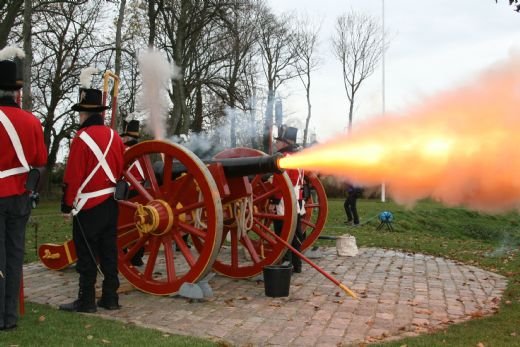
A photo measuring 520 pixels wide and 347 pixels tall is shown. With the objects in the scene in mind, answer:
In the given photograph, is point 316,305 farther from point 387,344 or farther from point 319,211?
point 319,211

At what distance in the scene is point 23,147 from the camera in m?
4.84

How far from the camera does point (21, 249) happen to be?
4902mm

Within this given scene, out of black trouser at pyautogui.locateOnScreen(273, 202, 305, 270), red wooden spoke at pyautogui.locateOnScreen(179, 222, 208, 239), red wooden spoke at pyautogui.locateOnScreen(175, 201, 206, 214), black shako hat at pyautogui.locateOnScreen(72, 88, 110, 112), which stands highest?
black shako hat at pyautogui.locateOnScreen(72, 88, 110, 112)

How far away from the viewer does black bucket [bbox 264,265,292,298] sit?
6.11m

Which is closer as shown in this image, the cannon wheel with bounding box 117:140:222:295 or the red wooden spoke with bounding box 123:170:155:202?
the cannon wheel with bounding box 117:140:222:295

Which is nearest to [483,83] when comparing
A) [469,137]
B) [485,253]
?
[469,137]

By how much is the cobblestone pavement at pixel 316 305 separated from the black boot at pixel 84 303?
0.13m

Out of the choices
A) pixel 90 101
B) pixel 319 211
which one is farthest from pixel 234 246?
pixel 90 101

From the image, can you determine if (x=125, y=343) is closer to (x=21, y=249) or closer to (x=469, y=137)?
(x=21, y=249)

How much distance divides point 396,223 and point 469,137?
38.0 ft

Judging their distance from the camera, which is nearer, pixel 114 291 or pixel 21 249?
pixel 21 249

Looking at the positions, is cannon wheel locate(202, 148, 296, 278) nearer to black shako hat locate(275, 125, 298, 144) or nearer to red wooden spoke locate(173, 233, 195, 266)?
black shako hat locate(275, 125, 298, 144)

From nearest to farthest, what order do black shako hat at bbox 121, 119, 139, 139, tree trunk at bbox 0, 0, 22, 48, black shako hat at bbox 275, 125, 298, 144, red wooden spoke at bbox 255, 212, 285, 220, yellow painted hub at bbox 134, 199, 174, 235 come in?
yellow painted hub at bbox 134, 199, 174, 235
red wooden spoke at bbox 255, 212, 285, 220
black shako hat at bbox 275, 125, 298, 144
black shako hat at bbox 121, 119, 139, 139
tree trunk at bbox 0, 0, 22, 48

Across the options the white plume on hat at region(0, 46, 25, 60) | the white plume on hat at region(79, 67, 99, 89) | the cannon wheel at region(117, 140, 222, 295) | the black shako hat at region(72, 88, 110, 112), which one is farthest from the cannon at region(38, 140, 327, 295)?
the white plume on hat at region(0, 46, 25, 60)
